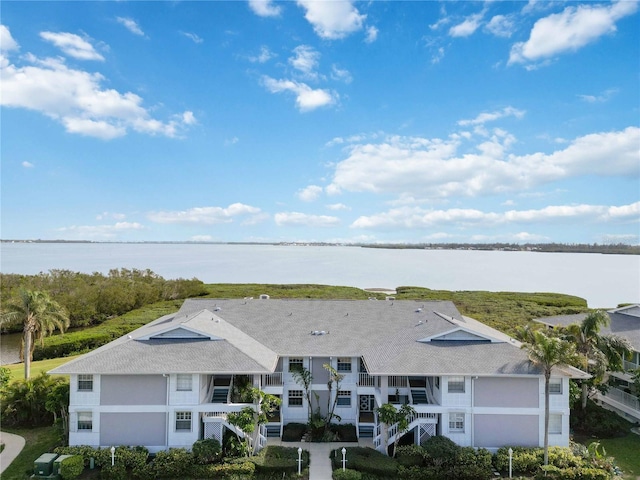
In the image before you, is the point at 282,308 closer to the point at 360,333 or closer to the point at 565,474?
the point at 360,333

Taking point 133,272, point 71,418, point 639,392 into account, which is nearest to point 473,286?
point 639,392

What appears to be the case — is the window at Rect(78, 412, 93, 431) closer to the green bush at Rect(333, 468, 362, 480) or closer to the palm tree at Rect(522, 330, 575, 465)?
the green bush at Rect(333, 468, 362, 480)

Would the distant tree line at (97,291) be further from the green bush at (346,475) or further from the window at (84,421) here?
the green bush at (346,475)

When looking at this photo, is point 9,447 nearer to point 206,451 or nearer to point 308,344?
point 206,451

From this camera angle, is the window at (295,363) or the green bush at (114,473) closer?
the green bush at (114,473)

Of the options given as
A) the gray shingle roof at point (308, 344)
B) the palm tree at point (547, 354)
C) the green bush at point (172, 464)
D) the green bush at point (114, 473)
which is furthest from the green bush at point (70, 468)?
the palm tree at point (547, 354)

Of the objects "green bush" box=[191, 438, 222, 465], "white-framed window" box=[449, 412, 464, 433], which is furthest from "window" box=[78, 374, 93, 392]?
"white-framed window" box=[449, 412, 464, 433]
